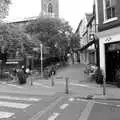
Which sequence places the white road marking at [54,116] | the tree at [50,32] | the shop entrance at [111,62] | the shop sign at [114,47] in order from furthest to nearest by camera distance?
the tree at [50,32], the shop entrance at [111,62], the shop sign at [114,47], the white road marking at [54,116]

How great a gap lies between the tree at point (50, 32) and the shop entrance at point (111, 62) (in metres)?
14.7

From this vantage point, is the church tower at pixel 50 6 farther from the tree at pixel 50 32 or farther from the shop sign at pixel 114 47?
the shop sign at pixel 114 47

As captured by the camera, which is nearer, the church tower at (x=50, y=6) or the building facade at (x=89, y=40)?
the building facade at (x=89, y=40)

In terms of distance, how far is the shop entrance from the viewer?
50.3 ft

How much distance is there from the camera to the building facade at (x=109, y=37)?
48.3 ft

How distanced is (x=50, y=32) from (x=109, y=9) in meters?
15.7

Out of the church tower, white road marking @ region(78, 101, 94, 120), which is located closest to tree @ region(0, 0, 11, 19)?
white road marking @ region(78, 101, 94, 120)

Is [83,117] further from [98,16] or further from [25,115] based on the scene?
[98,16]

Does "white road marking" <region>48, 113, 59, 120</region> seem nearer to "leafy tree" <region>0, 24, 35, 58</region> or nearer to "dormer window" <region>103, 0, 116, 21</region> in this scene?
"dormer window" <region>103, 0, 116, 21</region>

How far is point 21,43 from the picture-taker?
24250mm

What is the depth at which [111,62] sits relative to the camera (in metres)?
15.8

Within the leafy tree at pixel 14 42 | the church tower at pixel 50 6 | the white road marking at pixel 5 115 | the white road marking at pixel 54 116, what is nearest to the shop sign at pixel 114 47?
the white road marking at pixel 54 116

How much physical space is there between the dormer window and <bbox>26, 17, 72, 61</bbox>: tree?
14295 mm

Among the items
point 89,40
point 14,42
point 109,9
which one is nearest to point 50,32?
point 89,40
